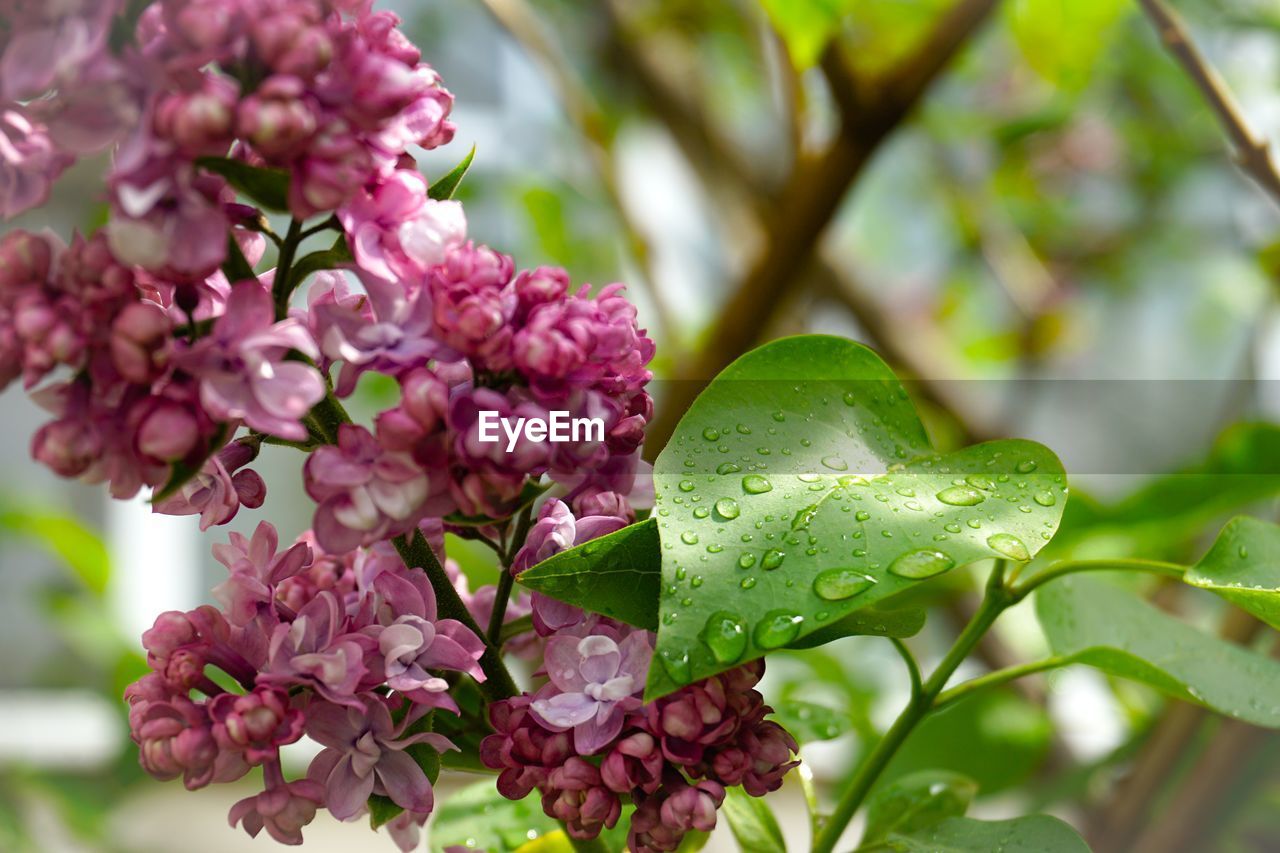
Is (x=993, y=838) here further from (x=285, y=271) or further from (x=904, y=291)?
(x=904, y=291)

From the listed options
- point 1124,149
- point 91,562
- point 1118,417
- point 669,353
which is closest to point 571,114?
point 669,353

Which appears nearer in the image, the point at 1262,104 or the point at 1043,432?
the point at 1262,104

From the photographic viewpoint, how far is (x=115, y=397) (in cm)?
18

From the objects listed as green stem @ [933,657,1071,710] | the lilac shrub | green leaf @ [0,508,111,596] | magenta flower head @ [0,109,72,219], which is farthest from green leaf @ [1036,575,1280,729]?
green leaf @ [0,508,111,596]

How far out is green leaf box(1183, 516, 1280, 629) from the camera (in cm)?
25

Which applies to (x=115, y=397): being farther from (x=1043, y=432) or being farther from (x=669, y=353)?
(x=1043, y=432)

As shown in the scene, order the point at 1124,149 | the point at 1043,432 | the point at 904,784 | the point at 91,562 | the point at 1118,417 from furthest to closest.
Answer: the point at 1118,417 < the point at 1043,432 < the point at 1124,149 < the point at 91,562 < the point at 904,784

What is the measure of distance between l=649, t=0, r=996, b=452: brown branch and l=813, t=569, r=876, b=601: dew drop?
260mm

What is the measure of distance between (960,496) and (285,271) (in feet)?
0.45

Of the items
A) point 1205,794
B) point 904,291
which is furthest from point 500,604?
point 904,291

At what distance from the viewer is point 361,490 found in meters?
0.19

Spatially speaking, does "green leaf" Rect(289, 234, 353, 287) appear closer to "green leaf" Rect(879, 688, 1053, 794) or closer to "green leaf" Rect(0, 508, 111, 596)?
"green leaf" Rect(879, 688, 1053, 794)

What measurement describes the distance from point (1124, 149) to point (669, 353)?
73 cm

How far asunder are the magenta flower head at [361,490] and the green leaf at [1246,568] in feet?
0.58
